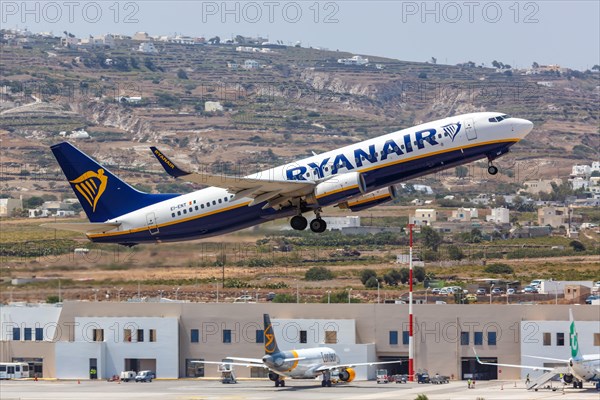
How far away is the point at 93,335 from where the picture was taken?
363 ft

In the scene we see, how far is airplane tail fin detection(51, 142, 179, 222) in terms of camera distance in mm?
75438

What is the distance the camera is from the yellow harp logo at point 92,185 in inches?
3019

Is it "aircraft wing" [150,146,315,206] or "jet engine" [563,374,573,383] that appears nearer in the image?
"aircraft wing" [150,146,315,206]

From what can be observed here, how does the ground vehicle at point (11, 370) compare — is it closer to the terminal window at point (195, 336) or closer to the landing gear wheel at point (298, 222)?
the terminal window at point (195, 336)

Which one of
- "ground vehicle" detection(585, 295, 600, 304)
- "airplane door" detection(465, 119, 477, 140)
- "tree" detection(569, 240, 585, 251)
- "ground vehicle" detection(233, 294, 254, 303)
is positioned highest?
"tree" detection(569, 240, 585, 251)

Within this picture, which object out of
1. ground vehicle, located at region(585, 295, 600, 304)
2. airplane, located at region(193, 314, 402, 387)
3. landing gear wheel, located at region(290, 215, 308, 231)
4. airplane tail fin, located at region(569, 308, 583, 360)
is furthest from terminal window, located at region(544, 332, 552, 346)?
landing gear wheel, located at region(290, 215, 308, 231)

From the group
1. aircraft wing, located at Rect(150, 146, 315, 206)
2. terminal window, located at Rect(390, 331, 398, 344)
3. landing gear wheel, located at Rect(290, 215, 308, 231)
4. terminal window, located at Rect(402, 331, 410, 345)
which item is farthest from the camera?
terminal window, located at Rect(390, 331, 398, 344)

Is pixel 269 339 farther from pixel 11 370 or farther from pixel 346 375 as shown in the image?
pixel 11 370

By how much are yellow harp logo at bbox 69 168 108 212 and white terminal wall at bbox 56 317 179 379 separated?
109 ft

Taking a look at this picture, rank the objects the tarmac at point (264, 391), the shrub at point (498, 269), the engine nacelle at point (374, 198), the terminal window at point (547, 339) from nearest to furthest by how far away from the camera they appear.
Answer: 1. the engine nacelle at point (374, 198)
2. the tarmac at point (264, 391)
3. the terminal window at point (547, 339)
4. the shrub at point (498, 269)

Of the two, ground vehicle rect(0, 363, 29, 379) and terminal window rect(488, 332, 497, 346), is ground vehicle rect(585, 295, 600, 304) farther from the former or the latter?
ground vehicle rect(0, 363, 29, 379)

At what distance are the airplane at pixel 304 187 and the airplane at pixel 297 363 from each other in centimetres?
2933

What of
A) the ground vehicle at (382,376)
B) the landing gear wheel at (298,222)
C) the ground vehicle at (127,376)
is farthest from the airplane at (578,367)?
the landing gear wheel at (298,222)

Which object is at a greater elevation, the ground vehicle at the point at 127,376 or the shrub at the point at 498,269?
the shrub at the point at 498,269
